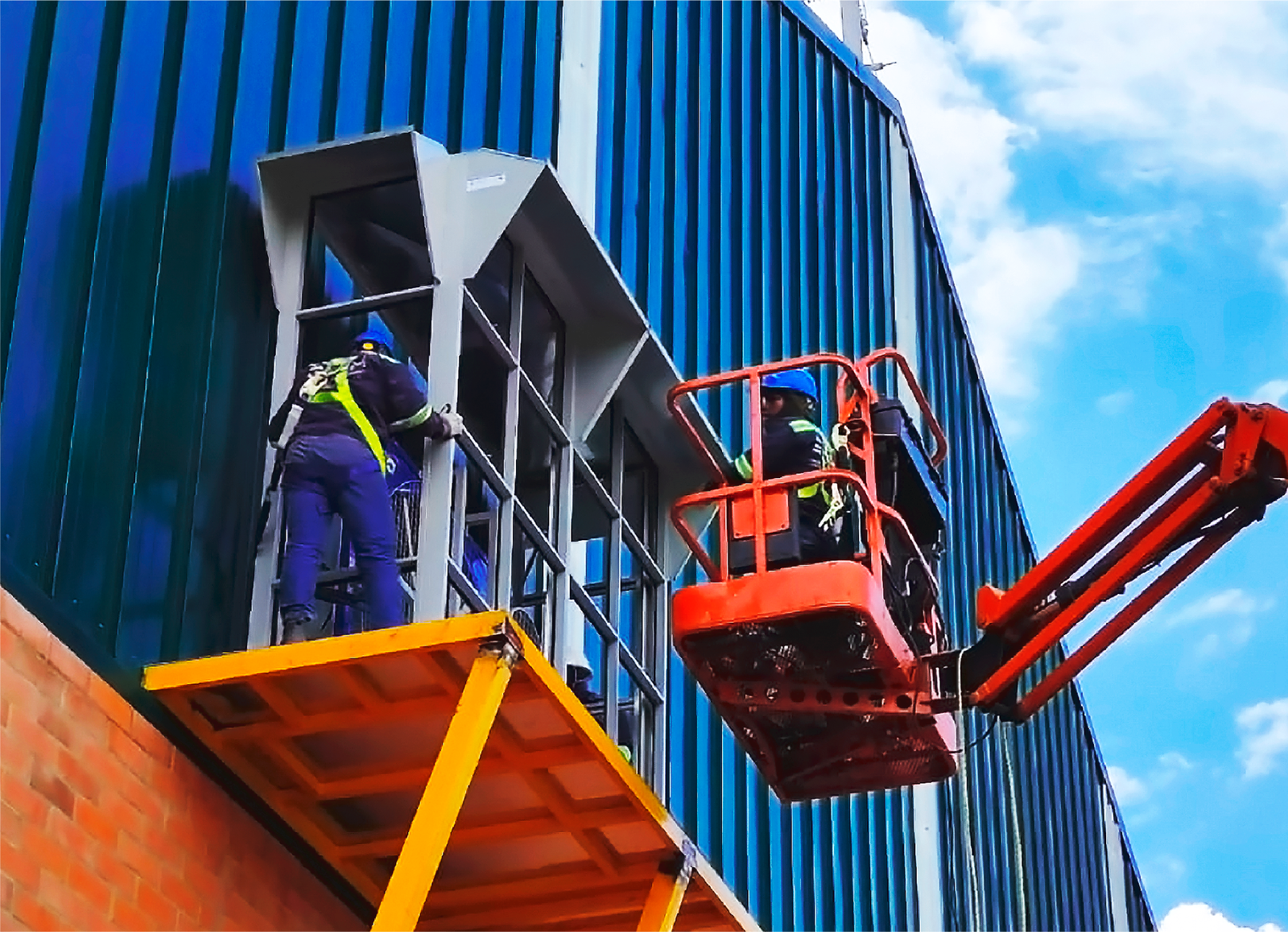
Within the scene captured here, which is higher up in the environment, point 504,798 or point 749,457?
point 749,457

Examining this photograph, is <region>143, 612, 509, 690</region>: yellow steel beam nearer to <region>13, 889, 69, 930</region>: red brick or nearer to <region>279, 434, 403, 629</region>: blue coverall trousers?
<region>279, 434, 403, 629</region>: blue coverall trousers

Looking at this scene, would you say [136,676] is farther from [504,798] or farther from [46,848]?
[504,798]

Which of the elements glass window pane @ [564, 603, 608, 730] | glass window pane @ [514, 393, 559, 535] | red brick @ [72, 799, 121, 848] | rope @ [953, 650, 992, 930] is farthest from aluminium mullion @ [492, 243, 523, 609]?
rope @ [953, 650, 992, 930]

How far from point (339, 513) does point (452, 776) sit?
71.2 inches

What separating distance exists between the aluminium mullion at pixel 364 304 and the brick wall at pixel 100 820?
2.57 m

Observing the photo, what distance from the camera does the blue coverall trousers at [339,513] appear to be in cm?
974

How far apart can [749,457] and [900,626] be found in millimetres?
1283

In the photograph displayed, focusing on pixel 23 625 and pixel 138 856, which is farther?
pixel 138 856

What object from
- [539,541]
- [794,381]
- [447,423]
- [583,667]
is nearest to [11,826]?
[447,423]

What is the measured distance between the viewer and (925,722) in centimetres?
1105

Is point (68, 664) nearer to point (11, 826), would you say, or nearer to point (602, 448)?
point (11, 826)

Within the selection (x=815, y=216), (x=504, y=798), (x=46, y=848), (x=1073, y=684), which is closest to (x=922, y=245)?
(x=815, y=216)

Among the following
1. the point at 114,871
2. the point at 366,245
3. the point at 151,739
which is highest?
the point at 366,245

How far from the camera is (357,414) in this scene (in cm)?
986
